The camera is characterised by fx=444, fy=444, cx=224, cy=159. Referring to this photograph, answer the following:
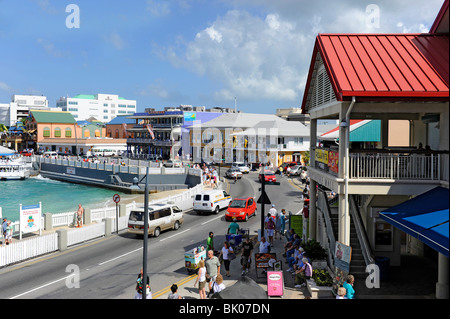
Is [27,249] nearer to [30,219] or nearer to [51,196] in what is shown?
[30,219]

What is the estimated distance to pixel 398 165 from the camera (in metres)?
16.1

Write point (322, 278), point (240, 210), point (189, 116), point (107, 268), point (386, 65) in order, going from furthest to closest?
point (189, 116), point (240, 210), point (107, 268), point (322, 278), point (386, 65)

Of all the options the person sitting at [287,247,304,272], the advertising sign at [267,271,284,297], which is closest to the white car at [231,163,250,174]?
the person sitting at [287,247,304,272]

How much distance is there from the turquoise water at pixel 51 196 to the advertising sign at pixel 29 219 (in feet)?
73.3

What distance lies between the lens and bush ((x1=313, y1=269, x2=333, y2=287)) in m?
16.6

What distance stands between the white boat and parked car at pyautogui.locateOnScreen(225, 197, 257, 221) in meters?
65.2

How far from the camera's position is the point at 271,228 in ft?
83.3

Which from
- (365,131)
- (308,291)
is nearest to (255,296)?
(308,291)

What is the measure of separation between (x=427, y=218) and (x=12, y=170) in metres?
86.5

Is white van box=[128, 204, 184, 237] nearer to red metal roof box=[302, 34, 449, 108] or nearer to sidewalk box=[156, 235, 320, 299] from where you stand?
sidewalk box=[156, 235, 320, 299]

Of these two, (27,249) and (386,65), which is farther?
(27,249)

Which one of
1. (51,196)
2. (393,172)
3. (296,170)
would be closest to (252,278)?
(393,172)

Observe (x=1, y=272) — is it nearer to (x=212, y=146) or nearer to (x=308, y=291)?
(x=308, y=291)

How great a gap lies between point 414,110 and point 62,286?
1568 cm
